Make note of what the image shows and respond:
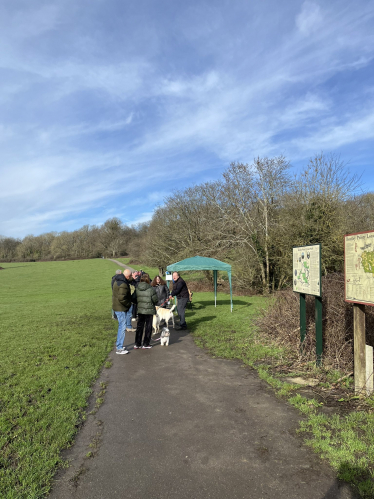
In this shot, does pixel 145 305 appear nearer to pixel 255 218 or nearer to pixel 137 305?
pixel 137 305

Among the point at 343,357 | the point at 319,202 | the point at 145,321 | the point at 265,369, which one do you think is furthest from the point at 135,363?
the point at 319,202

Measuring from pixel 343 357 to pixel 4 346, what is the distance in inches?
333

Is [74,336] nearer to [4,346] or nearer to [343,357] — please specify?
[4,346]

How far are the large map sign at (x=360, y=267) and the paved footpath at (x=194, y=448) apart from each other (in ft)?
6.36

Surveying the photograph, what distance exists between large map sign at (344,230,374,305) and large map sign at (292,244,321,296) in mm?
955

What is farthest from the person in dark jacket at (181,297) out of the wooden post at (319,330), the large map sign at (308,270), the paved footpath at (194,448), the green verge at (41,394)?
the wooden post at (319,330)

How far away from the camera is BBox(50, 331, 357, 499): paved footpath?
3.03 m

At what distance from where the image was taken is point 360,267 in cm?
489

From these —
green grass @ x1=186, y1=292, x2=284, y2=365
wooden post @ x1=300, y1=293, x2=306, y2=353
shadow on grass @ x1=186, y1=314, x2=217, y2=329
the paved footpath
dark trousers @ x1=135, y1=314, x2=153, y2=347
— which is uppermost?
wooden post @ x1=300, y1=293, x2=306, y2=353

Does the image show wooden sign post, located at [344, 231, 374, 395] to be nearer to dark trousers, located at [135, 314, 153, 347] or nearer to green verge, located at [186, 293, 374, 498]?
green verge, located at [186, 293, 374, 498]

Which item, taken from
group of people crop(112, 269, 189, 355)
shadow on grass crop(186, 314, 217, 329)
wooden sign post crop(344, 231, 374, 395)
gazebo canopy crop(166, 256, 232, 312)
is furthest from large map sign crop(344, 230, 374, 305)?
gazebo canopy crop(166, 256, 232, 312)

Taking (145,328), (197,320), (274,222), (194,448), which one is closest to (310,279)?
(194,448)

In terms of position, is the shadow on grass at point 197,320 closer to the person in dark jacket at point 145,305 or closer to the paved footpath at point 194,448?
the person in dark jacket at point 145,305

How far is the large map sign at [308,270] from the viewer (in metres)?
6.19
